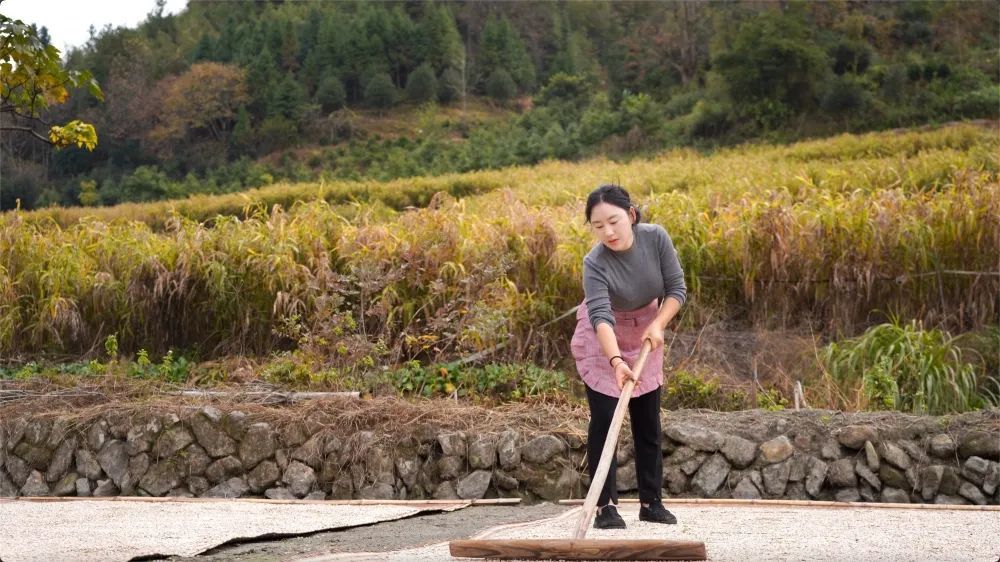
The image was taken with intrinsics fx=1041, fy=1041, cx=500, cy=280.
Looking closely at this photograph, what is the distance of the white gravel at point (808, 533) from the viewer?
3.42 metres

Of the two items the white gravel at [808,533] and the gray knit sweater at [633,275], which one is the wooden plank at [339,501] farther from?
the gray knit sweater at [633,275]

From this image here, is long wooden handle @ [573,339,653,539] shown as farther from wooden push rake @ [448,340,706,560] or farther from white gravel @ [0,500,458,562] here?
white gravel @ [0,500,458,562]

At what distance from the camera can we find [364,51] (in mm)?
18562

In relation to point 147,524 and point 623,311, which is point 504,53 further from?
point 623,311

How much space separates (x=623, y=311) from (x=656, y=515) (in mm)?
786

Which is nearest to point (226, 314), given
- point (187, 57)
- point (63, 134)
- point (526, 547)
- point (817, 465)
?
point (63, 134)

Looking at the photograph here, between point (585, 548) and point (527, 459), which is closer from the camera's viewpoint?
point (585, 548)

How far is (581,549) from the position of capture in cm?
298

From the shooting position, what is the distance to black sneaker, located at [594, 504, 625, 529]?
362 cm

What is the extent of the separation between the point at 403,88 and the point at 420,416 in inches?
598

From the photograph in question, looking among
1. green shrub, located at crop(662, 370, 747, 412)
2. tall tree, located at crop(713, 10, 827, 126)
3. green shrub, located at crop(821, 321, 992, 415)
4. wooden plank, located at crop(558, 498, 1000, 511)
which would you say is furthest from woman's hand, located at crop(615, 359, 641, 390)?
tall tree, located at crop(713, 10, 827, 126)

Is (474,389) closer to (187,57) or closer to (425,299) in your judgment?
(425,299)

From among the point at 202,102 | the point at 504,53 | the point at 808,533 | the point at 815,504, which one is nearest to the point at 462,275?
the point at 815,504

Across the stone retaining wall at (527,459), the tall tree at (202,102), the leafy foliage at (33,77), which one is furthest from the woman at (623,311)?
the tall tree at (202,102)
